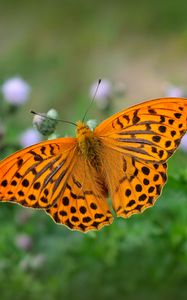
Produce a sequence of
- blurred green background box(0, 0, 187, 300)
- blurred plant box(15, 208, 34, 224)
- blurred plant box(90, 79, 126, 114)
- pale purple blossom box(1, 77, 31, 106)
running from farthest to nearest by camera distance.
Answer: pale purple blossom box(1, 77, 31, 106)
blurred plant box(90, 79, 126, 114)
blurred plant box(15, 208, 34, 224)
blurred green background box(0, 0, 187, 300)

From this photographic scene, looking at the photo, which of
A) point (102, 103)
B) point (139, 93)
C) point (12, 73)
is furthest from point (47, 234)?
point (139, 93)

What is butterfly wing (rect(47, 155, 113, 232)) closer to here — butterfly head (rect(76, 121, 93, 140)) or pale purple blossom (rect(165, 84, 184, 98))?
butterfly head (rect(76, 121, 93, 140))

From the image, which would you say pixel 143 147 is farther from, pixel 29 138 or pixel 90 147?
pixel 29 138

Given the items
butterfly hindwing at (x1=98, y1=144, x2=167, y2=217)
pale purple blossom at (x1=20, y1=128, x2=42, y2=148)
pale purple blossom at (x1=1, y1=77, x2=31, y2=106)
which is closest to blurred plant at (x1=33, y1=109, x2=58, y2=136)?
butterfly hindwing at (x1=98, y1=144, x2=167, y2=217)

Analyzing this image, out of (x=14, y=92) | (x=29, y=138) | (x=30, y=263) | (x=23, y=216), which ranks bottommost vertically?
(x=30, y=263)

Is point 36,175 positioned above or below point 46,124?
below

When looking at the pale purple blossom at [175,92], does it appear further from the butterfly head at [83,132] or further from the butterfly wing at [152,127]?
the butterfly wing at [152,127]

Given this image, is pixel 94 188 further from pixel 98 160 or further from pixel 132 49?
pixel 132 49

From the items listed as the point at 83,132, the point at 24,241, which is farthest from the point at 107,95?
the point at 83,132
